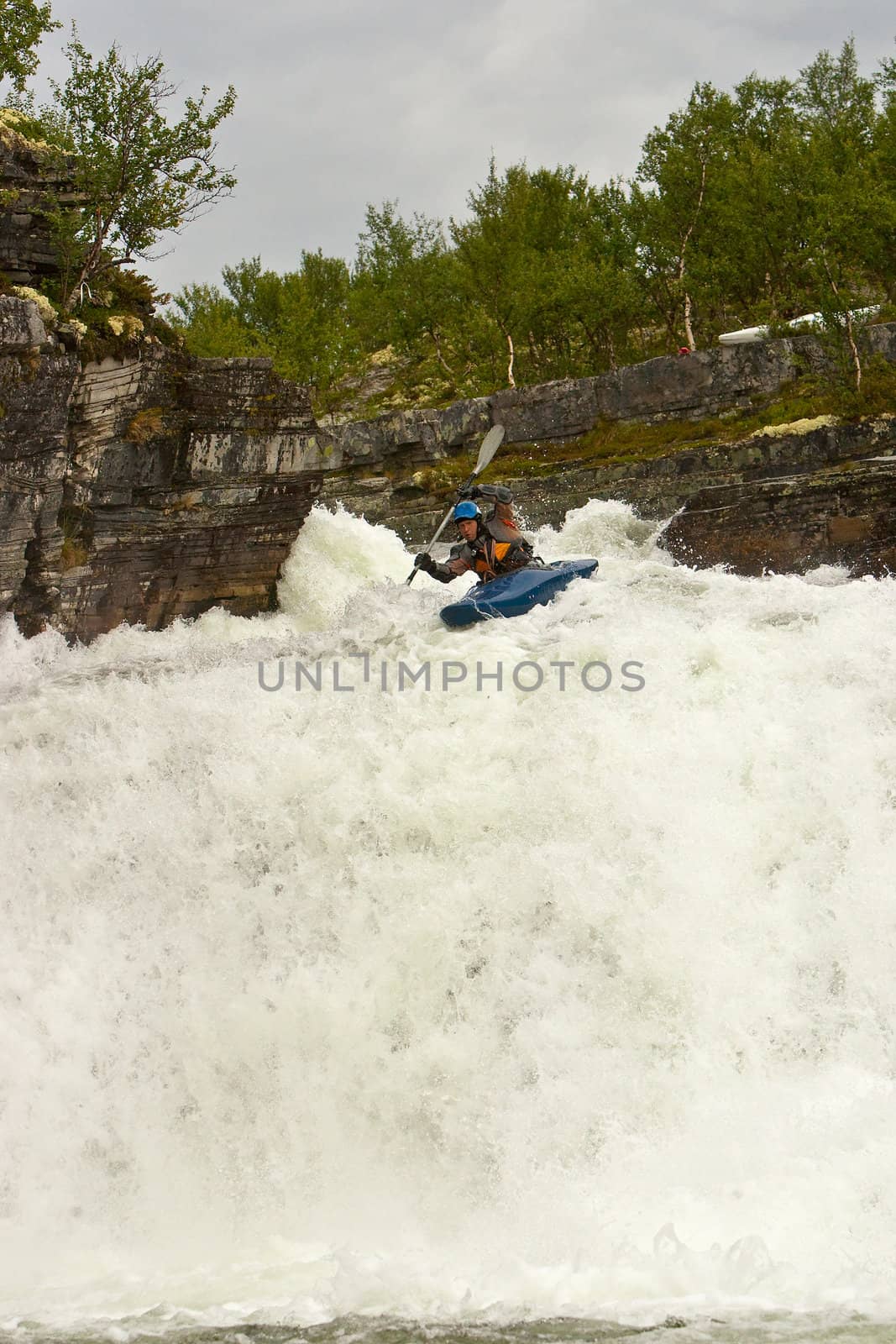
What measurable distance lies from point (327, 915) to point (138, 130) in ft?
48.4

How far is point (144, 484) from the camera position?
15203mm

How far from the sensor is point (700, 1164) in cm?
495

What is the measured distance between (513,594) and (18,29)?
15712 millimetres

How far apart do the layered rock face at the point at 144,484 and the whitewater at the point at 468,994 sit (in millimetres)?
5611

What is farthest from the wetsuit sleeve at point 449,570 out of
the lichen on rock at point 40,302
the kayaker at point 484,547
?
the lichen on rock at point 40,302

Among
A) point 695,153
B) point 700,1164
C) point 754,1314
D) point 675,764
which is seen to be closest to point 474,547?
point 675,764

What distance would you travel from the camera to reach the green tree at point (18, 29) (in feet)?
61.6

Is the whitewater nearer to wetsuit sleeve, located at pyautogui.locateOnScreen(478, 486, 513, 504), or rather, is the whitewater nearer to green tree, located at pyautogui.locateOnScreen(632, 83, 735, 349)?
wetsuit sleeve, located at pyautogui.locateOnScreen(478, 486, 513, 504)

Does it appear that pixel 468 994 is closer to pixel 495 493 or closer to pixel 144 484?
pixel 495 493

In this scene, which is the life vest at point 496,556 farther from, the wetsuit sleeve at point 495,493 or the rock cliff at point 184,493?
the rock cliff at point 184,493

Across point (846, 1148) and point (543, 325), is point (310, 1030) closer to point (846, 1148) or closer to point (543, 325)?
point (846, 1148)

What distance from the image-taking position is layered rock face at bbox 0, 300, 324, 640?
13.8 metres

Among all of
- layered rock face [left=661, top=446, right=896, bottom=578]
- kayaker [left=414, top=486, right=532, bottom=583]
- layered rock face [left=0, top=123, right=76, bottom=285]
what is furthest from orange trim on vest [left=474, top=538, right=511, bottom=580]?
layered rock face [left=0, top=123, right=76, bottom=285]

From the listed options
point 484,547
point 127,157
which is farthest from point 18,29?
point 484,547
